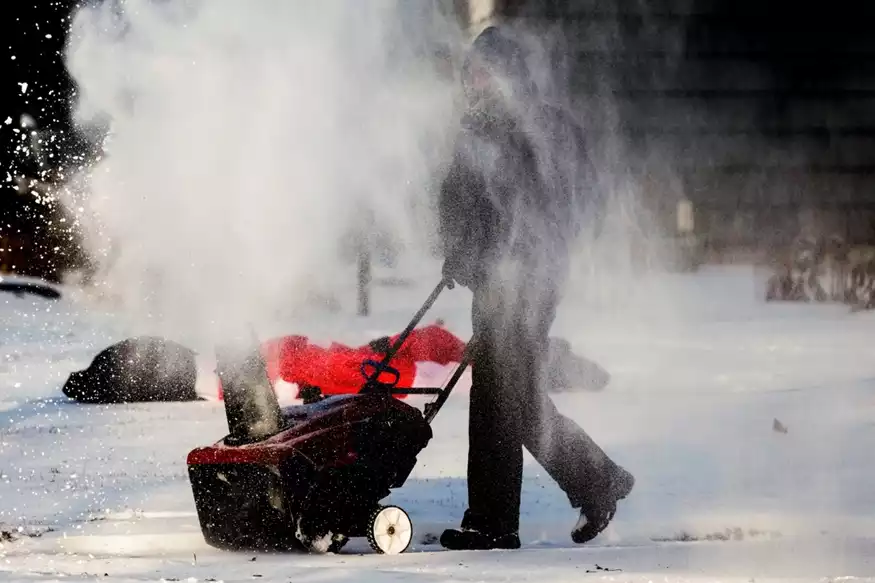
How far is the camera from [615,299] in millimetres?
11180

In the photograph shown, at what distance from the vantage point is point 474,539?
4.34 metres

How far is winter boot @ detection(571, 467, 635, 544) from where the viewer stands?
455cm

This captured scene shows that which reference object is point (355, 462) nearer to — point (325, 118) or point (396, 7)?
point (325, 118)

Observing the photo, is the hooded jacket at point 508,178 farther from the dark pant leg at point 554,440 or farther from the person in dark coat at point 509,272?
the dark pant leg at point 554,440

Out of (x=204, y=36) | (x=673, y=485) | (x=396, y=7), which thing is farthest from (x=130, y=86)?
(x=673, y=485)

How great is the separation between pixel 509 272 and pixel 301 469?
3.61ft

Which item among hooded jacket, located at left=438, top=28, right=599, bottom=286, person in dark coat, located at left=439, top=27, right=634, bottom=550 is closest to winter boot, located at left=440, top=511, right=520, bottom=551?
person in dark coat, located at left=439, top=27, right=634, bottom=550

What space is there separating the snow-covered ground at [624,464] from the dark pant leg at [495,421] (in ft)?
0.65

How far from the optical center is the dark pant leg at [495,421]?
438cm

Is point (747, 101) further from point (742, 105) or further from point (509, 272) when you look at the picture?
point (509, 272)

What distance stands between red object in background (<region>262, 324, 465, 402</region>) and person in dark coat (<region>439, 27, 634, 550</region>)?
332 centimetres

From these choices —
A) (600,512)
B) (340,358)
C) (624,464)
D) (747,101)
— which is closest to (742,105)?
(747,101)

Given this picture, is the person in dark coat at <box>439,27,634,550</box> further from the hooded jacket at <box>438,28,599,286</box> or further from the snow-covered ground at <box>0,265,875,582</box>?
the snow-covered ground at <box>0,265,875,582</box>

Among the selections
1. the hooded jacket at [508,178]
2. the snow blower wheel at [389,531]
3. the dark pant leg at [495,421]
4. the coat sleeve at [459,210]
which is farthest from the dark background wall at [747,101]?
the snow blower wheel at [389,531]
